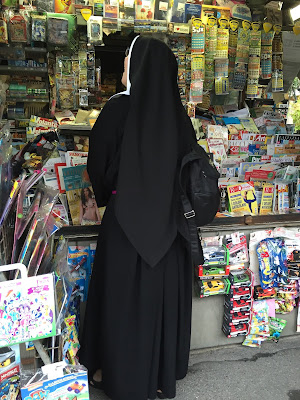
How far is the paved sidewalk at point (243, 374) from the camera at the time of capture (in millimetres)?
2229

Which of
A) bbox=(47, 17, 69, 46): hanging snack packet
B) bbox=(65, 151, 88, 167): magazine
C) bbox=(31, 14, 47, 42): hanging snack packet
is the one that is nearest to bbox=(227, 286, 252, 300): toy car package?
bbox=(65, 151, 88, 167): magazine

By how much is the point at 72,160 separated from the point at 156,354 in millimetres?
1312

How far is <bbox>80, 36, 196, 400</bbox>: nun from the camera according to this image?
1.67m

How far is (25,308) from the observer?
1.21 metres

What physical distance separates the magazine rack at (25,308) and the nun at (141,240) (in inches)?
22.0

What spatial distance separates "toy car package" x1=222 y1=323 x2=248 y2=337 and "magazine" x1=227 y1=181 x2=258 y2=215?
0.81m

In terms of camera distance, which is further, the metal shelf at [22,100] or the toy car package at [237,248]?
the metal shelf at [22,100]

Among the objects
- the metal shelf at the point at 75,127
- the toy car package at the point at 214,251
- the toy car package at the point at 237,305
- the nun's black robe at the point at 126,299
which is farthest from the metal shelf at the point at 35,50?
the toy car package at the point at 237,305

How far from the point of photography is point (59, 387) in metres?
1.33

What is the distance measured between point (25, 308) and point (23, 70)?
105 inches

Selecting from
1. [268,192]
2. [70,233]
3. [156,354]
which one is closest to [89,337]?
[156,354]

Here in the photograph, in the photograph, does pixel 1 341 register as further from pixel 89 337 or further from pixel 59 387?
pixel 89 337

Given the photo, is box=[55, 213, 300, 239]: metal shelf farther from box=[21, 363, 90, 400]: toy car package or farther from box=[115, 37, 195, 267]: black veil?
box=[21, 363, 90, 400]: toy car package

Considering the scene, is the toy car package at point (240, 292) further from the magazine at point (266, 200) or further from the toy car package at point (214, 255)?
the magazine at point (266, 200)
